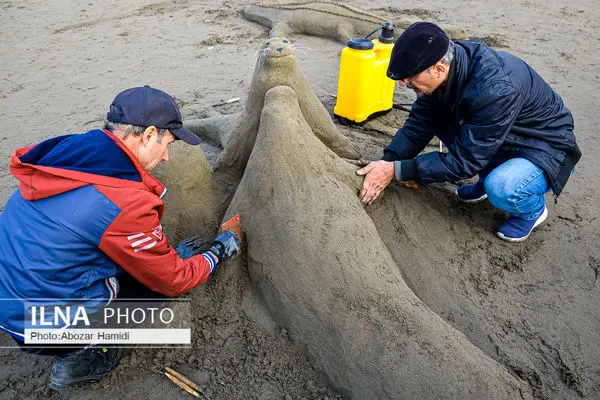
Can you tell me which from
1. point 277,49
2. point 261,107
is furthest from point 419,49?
point 261,107

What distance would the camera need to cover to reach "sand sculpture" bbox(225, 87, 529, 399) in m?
1.47

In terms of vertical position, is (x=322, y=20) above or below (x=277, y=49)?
below

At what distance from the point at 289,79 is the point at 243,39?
4116mm

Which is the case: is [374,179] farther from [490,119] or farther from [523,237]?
[523,237]

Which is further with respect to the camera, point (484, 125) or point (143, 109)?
point (484, 125)

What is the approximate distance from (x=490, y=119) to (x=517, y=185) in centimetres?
39

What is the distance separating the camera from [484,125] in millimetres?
2023

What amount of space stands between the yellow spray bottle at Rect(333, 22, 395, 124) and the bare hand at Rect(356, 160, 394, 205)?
48.5 inches

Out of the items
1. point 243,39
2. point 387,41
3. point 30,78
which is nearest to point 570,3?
point 243,39

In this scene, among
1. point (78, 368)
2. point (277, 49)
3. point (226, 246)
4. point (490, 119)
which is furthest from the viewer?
point (277, 49)

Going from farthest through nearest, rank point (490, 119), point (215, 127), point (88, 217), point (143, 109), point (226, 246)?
point (215, 127) < point (490, 119) < point (226, 246) < point (143, 109) < point (88, 217)

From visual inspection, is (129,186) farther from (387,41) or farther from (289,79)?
(387,41)

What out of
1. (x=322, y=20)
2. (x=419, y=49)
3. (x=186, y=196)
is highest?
(x=419, y=49)

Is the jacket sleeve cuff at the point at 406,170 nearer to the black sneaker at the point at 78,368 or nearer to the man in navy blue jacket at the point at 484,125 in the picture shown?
the man in navy blue jacket at the point at 484,125
